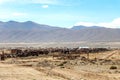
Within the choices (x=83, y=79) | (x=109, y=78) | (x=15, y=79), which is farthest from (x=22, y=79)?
(x=109, y=78)

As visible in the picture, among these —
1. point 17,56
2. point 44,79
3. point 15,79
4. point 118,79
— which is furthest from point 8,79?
point 17,56

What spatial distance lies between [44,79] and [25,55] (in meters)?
36.0

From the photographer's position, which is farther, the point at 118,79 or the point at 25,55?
the point at 25,55

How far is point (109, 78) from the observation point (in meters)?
27.5

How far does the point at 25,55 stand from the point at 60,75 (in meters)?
33.4

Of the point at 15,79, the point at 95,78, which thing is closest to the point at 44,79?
the point at 15,79

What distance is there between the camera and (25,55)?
6088 centimetres

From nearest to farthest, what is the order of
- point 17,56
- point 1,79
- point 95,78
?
point 1,79 < point 95,78 < point 17,56

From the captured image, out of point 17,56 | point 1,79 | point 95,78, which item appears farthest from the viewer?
point 17,56

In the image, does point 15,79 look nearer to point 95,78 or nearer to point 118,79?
point 95,78

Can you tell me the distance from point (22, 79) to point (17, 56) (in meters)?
34.2

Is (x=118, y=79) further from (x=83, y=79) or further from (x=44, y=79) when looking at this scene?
(x=44, y=79)

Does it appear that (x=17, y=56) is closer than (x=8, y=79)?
No

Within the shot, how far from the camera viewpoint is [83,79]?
2603 centimetres
